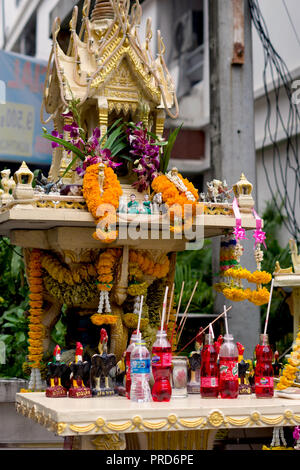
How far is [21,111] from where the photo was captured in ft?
35.9

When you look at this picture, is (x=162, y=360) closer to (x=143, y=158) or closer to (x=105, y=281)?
(x=105, y=281)

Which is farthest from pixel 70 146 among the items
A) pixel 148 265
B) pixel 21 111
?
pixel 21 111

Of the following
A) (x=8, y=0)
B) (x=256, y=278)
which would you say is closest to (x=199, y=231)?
(x=256, y=278)

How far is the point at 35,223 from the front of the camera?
5953mm

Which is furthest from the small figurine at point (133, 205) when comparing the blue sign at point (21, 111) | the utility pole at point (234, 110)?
the blue sign at point (21, 111)

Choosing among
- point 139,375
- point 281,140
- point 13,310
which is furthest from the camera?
point 281,140

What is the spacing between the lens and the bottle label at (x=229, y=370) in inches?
214

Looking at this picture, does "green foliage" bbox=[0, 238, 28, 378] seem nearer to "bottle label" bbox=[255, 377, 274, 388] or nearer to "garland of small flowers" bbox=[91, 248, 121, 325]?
"garland of small flowers" bbox=[91, 248, 121, 325]

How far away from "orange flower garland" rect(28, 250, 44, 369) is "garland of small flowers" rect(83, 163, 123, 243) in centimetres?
110

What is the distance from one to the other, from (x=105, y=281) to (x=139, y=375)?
1.11 meters

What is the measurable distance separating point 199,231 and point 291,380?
1412 millimetres

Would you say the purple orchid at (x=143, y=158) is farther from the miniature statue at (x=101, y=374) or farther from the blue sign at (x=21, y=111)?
the blue sign at (x=21, y=111)

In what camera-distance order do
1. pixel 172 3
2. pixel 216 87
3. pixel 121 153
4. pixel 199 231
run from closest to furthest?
1. pixel 199 231
2. pixel 121 153
3. pixel 216 87
4. pixel 172 3
